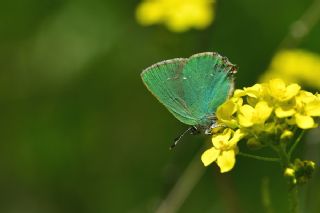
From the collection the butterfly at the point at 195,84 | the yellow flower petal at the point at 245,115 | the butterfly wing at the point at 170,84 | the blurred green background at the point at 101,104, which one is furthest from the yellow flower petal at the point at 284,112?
the blurred green background at the point at 101,104

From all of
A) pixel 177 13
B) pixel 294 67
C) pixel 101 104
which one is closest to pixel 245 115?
pixel 294 67

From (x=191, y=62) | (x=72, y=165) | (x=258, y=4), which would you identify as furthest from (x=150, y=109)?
(x=191, y=62)

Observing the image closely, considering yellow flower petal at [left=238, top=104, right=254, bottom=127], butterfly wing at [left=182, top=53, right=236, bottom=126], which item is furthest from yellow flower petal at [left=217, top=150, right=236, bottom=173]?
butterfly wing at [left=182, top=53, right=236, bottom=126]

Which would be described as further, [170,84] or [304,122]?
[170,84]

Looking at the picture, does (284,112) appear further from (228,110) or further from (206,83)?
(206,83)

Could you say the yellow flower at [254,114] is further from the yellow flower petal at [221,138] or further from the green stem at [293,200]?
the green stem at [293,200]

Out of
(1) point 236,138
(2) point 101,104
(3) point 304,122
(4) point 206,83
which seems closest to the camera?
(3) point 304,122

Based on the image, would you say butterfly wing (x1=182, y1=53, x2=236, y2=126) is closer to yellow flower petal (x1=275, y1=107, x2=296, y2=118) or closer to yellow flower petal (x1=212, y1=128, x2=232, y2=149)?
yellow flower petal (x1=212, y1=128, x2=232, y2=149)
